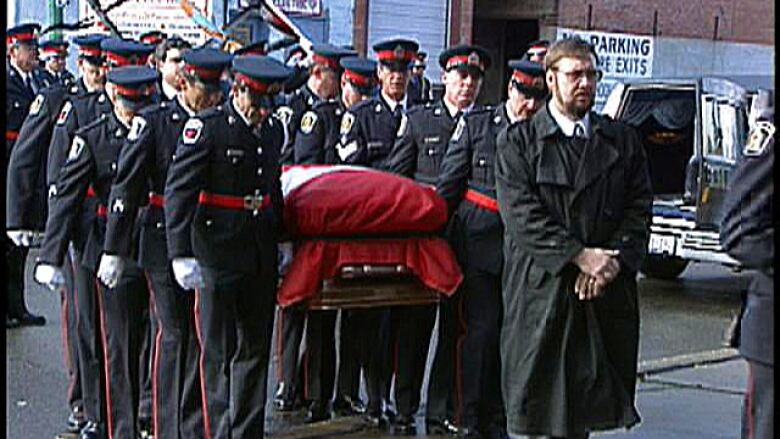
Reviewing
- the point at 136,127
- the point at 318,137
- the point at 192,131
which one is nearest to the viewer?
the point at 192,131

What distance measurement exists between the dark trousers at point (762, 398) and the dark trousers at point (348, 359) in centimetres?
333

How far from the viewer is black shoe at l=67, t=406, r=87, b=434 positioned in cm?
766

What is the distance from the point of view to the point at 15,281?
35.4ft

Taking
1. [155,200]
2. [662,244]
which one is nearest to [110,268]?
[155,200]

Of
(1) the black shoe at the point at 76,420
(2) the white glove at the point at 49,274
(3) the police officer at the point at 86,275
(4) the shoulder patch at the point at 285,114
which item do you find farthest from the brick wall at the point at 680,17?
(2) the white glove at the point at 49,274

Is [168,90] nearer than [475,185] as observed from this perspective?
No

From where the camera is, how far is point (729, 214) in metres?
5.08

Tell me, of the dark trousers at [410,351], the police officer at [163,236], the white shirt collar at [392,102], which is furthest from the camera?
the white shirt collar at [392,102]

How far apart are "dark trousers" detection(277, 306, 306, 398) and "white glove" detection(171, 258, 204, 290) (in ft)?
5.14

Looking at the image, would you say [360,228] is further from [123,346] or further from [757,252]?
[757,252]

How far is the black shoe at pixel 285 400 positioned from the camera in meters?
8.27

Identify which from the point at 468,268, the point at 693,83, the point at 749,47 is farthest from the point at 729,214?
the point at 749,47

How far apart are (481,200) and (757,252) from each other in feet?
8.80

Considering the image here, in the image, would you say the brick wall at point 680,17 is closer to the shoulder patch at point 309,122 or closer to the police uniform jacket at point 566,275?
the shoulder patch at point 309,122
